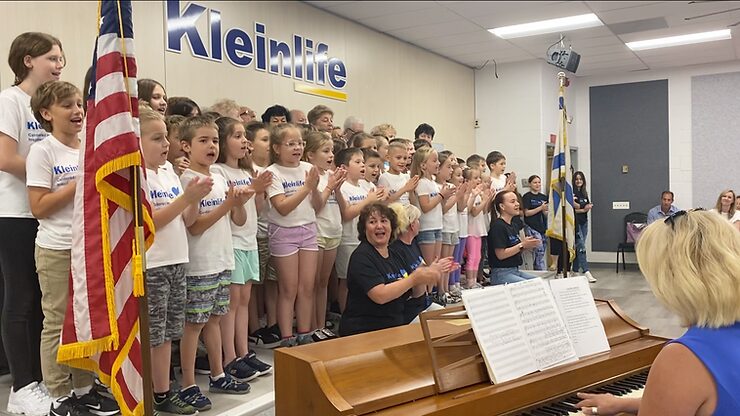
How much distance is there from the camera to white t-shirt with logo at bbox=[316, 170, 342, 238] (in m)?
4.26

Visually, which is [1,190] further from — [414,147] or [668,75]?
[668,75]

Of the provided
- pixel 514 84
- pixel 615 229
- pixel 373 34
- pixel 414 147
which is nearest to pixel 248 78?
pixel 414 147

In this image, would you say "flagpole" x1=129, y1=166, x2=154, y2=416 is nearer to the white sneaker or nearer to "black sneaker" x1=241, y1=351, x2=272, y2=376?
the white sneaker

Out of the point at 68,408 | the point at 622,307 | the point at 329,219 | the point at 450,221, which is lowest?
the point at 622,307

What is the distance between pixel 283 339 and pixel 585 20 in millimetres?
5906

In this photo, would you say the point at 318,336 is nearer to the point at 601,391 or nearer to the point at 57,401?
the point at 57,401

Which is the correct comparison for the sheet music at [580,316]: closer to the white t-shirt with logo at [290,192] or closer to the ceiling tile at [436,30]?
the white t-shirt with logo at [290,192]

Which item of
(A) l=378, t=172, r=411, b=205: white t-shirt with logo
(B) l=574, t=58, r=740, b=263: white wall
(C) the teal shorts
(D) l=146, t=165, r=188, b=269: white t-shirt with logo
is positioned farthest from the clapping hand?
(B) l=574, t=58, r=740, b=263: white wall

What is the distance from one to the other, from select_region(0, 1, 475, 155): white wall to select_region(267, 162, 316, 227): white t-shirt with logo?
1704 mm

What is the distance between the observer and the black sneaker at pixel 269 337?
405 centimetres

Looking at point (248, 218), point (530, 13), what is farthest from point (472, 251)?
point (248, 218)

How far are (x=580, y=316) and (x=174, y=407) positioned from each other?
182 centimetres

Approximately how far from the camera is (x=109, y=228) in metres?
2.02

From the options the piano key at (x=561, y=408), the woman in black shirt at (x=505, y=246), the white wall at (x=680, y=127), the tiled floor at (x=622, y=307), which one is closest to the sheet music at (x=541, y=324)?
the piano key at (x=561, y=408)
